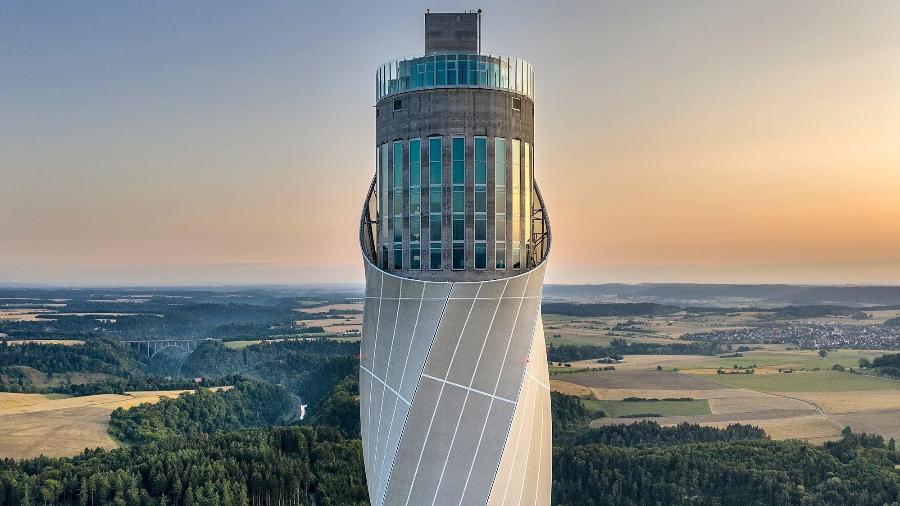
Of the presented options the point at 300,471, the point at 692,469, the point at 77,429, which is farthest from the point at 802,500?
the point at 77,429

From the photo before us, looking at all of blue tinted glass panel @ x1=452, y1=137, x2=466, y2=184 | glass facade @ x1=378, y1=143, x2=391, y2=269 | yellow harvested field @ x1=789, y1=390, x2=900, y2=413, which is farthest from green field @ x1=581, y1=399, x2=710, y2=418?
blue tinted glass panel @ x1=452, y1=137, x2=466, y2=184

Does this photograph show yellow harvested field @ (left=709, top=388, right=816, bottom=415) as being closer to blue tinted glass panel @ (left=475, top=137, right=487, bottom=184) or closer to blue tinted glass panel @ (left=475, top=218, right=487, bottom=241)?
blue tinted glass panel @ (left=475, top=218, right=487, bottom=241)

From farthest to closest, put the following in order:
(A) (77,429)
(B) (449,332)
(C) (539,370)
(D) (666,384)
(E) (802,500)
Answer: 1. (D) (666,384)
2. (A) (77,429)
3. (E) (802,500)
4. (C) (539,370)
5. (B) (449,332)

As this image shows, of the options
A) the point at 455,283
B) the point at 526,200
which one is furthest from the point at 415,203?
the point at 526,200

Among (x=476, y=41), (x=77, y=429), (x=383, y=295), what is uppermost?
(x=476, y=41)

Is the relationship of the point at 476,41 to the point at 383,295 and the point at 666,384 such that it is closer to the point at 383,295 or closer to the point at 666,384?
the point at 383,295

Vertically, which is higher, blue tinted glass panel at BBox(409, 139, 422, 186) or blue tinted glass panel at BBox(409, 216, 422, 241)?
blue tinted glass panel at BBox(409, 139, 422, 186)

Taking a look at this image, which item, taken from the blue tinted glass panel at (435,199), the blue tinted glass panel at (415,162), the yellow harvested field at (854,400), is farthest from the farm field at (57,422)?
the yellow harvested field at (854,400)

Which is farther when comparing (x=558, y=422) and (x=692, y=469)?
(x=558, y=422)
